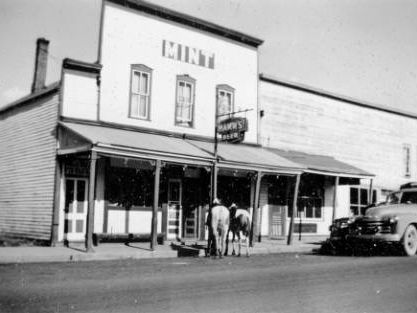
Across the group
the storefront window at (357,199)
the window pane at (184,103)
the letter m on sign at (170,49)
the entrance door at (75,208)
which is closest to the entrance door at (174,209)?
the window pane at (184,103)

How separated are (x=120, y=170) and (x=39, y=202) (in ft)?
9.58

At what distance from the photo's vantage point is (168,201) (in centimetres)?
1873

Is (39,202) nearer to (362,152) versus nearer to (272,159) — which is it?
(272,159)

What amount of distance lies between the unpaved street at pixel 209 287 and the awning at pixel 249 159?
18.8ft

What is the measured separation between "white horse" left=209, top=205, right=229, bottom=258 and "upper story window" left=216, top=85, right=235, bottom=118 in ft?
21.7

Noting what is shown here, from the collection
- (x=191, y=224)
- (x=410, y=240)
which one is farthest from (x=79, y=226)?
(x=410, y=240)

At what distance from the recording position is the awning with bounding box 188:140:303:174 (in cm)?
1744

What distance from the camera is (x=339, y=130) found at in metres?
25.5

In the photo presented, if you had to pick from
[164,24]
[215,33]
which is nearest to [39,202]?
[164,24]

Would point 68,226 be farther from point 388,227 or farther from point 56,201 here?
point 388,227

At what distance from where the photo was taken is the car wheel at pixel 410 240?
47.7 feet

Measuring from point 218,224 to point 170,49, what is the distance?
7.53 metres

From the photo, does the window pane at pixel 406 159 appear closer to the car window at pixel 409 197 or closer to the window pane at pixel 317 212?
the window pane at pixel 317 212

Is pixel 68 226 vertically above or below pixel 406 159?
below
